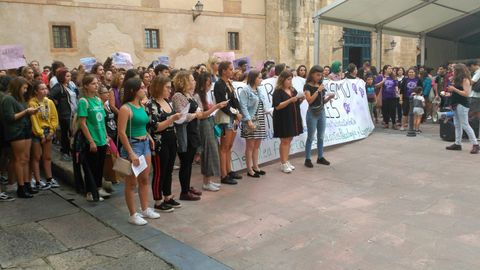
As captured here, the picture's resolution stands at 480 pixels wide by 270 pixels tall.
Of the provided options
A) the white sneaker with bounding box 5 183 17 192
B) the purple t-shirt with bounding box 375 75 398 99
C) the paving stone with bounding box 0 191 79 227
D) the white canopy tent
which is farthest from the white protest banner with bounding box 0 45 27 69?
the purple t-shirt with bounding box 375 75 398 99

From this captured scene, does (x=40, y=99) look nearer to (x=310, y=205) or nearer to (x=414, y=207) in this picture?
(x=310, y=205)

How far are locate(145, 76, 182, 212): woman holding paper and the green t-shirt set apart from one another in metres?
0.94

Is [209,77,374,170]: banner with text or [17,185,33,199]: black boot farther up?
[209,77,374,170]: banner with text

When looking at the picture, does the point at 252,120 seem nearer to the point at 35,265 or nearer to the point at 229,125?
the point at 229,125

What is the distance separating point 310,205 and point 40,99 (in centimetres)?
408

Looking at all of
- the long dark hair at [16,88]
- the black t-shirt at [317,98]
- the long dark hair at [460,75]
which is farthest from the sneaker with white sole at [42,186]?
the long dark hair at [460,75]

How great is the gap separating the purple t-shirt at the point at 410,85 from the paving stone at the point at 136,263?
9003 mm

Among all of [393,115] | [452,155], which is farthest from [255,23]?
[452,155]

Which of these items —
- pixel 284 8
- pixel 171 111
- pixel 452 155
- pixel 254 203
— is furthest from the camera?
pixel 284 8

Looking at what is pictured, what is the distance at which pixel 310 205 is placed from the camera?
5316 millimetres

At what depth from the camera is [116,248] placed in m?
4.21

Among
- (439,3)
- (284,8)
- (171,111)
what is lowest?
(171,111)

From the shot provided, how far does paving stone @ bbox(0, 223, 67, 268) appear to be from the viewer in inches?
159

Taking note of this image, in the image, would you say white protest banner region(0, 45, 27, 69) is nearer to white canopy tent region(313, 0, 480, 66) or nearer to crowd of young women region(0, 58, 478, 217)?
crowd of young women region(0, 58, 478, 217)
